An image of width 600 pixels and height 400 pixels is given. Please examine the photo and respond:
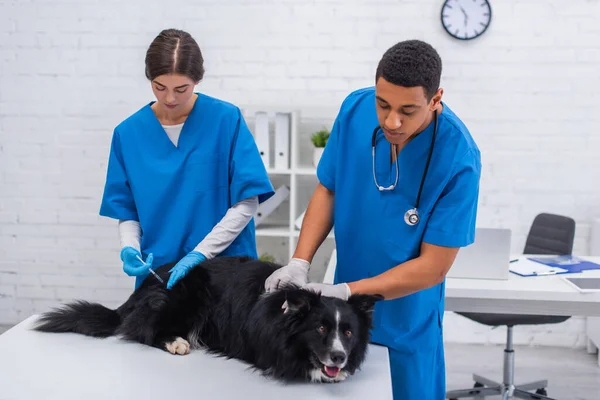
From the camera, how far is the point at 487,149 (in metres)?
3.87

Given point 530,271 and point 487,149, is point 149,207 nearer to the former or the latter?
point 530,271

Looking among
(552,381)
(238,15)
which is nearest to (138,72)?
(238,15)

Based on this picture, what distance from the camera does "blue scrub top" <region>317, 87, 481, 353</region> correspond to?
1.55 metres

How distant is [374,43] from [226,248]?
2312mm

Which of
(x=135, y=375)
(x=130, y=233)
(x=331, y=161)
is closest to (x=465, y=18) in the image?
(x=331, y=161)

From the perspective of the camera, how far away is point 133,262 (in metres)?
1.75

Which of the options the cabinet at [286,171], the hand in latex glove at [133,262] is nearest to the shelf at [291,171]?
the cabinet at [286,171]

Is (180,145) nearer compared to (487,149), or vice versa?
(180,145)

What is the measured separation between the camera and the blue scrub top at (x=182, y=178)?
1892mm

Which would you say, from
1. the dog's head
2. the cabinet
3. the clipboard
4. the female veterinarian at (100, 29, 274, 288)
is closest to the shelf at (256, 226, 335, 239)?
the cabinet

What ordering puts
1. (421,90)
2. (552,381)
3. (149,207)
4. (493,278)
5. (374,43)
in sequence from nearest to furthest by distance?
1. (421,90)
2. (149,207)
3. (493,278)
4. (552,381)
5. (374,43)

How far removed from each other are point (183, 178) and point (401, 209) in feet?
2.20

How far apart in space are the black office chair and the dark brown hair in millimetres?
1704

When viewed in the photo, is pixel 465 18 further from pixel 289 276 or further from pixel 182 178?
pixel 289 276
